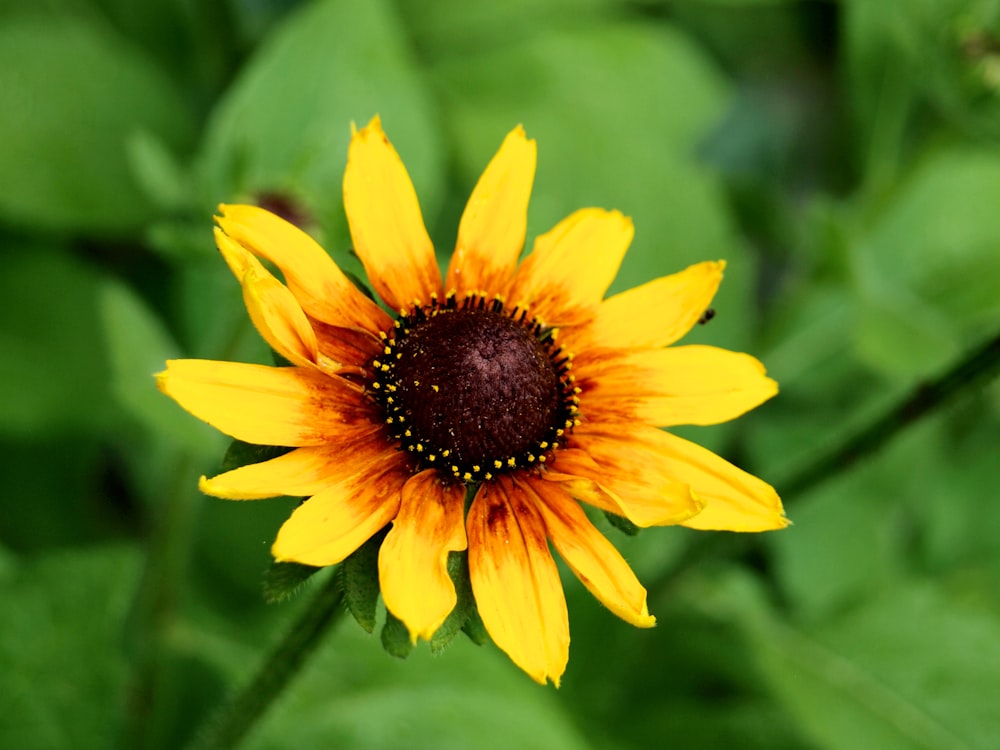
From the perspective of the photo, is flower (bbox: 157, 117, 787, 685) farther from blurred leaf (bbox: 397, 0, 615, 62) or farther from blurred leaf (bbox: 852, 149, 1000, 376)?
blurred leaf (bbox: 397, 0, 615, 62)

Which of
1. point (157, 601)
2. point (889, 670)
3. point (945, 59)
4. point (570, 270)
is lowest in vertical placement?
point (157, 601)

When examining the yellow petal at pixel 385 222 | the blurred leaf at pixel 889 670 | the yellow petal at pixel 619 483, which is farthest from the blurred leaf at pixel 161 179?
the blurred leaf at pixel 889 670

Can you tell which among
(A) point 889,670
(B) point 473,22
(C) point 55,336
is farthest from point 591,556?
(B) point 473,22

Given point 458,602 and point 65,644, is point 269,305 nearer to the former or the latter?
point 458,602

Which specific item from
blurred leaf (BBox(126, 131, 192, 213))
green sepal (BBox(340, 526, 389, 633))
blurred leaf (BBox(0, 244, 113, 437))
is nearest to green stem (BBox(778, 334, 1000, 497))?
green sepal (BBox(340, 526, 389, 633))

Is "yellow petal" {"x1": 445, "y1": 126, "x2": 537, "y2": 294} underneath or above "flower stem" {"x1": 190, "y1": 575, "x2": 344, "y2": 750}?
above

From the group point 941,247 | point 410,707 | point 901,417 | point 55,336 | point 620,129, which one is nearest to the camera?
point 901,417

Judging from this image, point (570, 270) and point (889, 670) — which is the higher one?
point (570, 270)
